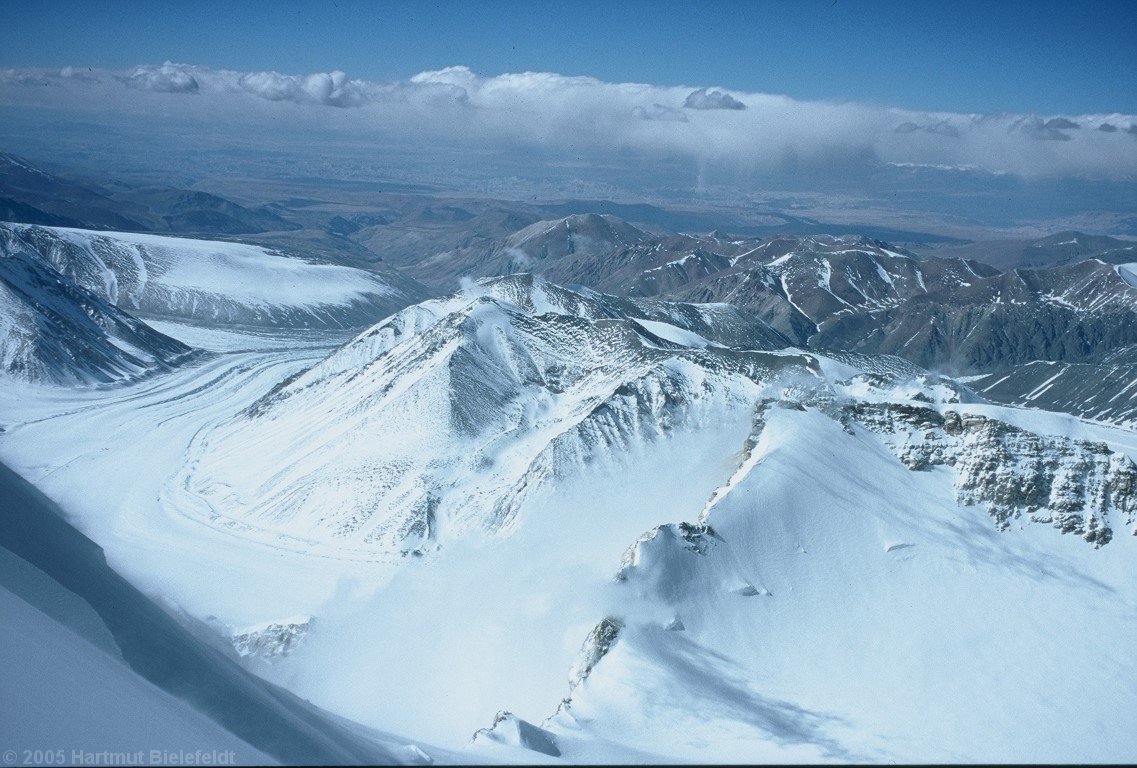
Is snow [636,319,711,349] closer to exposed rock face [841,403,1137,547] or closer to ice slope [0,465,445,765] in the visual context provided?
exposed rock face [841,403,1137,547]

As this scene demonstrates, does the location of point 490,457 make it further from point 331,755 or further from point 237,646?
point 331,755

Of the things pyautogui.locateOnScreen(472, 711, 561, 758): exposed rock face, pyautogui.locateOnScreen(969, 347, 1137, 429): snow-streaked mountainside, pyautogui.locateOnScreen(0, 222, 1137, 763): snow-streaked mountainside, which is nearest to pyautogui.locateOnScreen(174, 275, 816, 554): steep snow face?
pyautogui.locateOnScreen(0, 222, 1137, 763): snow-streaked mountainside

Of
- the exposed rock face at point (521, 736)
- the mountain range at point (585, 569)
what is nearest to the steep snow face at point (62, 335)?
the mountain range at point (585, 569)

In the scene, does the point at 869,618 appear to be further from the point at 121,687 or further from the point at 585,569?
the point at 121,687

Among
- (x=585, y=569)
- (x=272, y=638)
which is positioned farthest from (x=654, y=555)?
(x=272, y=638)

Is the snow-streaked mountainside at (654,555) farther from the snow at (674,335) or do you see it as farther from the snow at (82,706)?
the snow at (674,335)
